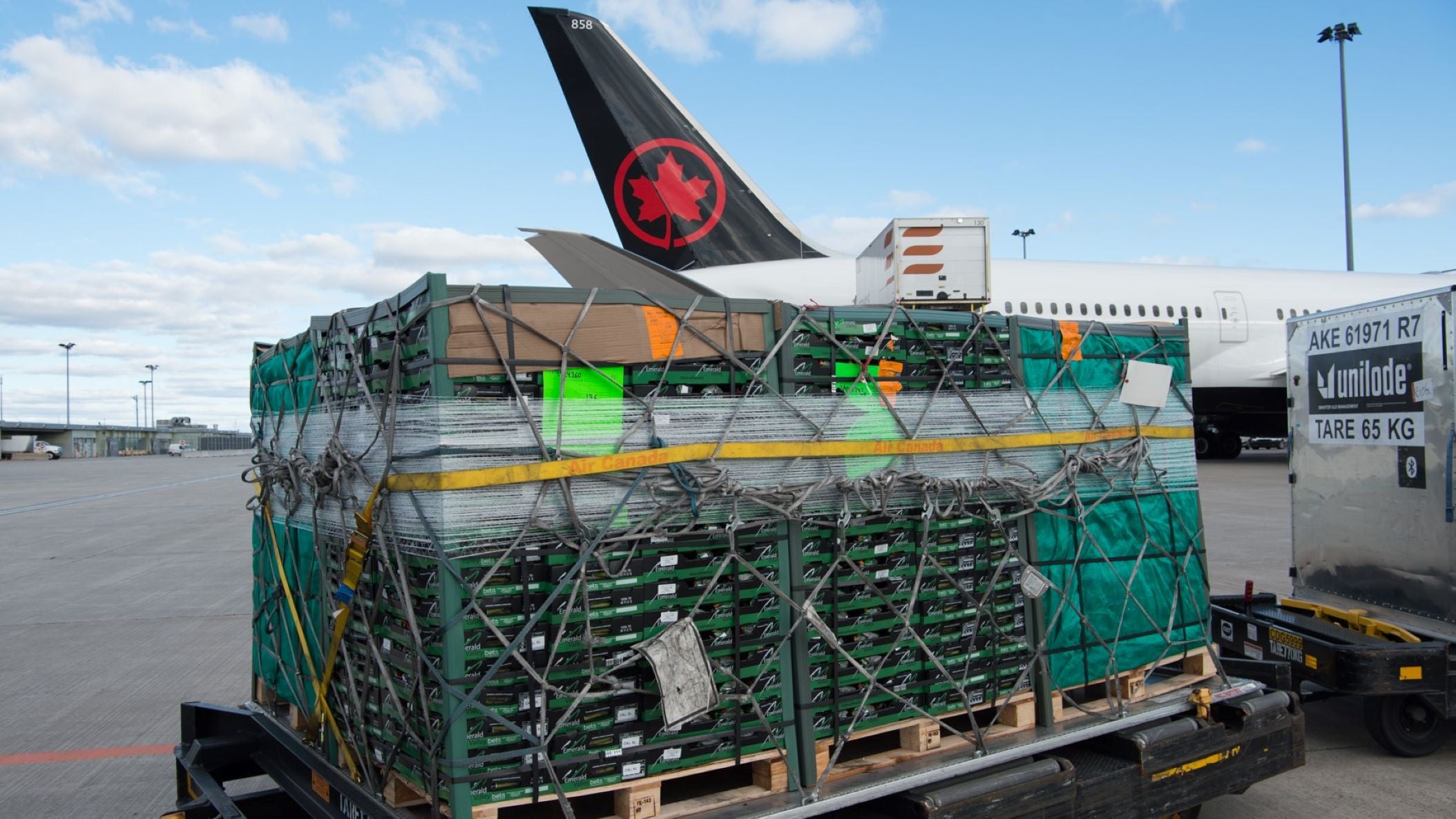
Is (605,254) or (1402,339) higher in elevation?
(605,254)

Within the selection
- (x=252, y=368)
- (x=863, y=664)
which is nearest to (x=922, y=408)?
(x=863, y=664)

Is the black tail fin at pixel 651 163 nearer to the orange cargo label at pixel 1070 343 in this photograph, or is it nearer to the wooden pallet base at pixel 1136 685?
the orange cargo label at pixel 1070 343

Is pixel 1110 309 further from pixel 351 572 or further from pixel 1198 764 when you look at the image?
pixel 351 572

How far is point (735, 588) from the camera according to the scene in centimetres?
318

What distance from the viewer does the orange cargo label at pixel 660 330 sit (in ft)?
10.2

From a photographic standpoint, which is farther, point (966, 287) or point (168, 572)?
point (168, 572)

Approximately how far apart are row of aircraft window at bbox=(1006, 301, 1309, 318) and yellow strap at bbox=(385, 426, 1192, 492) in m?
13.4

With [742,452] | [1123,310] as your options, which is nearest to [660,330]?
[742,452]

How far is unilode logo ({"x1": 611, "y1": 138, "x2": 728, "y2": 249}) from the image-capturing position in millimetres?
15008

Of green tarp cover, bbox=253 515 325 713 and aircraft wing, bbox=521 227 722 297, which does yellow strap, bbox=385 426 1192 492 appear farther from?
aircraft wing, bbox=521 227 722 297

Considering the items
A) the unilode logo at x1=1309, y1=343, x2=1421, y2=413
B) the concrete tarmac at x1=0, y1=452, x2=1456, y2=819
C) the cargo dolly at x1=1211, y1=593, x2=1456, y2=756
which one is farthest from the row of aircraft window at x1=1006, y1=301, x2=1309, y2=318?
the cargo dolly at x1=1211, y1=593, x2=1456, y2=756

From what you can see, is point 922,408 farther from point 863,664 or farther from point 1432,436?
point 1432,436

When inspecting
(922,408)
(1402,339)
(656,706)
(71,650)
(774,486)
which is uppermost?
(1402,339)

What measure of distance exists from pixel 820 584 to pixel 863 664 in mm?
406
